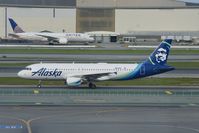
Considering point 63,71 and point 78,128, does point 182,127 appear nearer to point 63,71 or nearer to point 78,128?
point 78,128

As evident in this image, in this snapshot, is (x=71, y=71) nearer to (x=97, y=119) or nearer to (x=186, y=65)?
(x=97, y=119)

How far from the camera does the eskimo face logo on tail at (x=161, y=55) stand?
6262 centimetres

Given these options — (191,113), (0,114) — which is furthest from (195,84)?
(0,114)

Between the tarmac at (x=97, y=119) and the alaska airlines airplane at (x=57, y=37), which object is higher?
the tarmac at (x=97, y=119)

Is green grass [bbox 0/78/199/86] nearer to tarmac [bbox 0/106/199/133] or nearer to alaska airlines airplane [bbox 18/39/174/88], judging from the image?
alaska airlines airplane [bbox 18/39/174/88]

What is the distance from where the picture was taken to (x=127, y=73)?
61.9 metres

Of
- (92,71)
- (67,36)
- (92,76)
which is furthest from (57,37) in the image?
(92,76)

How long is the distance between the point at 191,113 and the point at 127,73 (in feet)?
72.6

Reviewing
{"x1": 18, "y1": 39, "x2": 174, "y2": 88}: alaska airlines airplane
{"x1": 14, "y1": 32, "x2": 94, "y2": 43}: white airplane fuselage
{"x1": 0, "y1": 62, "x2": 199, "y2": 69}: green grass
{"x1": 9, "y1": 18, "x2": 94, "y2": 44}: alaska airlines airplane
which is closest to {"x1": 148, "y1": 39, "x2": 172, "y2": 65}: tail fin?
{"x1": 18, "y1": 39, "x2": 174, "y2": 88}: alaska airlines airplane

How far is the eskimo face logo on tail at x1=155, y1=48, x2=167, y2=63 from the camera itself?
62625mm

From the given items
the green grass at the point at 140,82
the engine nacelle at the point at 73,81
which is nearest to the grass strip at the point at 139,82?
the green grass at the point at 140,82

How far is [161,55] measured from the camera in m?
62.8

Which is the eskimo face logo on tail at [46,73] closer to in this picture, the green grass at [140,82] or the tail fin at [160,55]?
the green grass at [140,82]

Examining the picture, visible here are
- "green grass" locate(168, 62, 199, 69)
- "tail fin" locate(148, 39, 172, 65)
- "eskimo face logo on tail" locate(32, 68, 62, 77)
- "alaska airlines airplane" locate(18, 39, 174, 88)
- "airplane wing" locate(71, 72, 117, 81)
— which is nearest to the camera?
"airplane wing" locate(71, 72, 117, 81)
